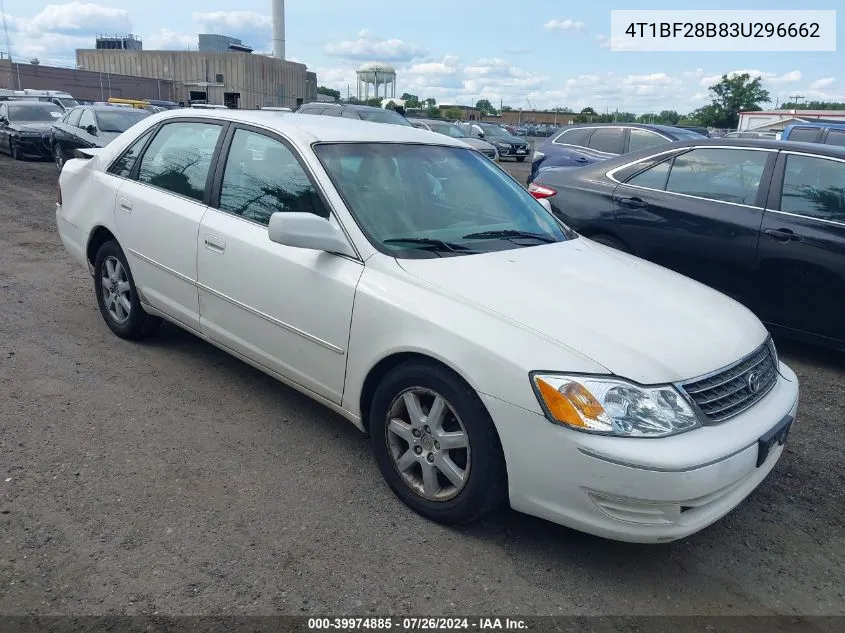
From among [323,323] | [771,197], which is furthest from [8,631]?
[771,197]

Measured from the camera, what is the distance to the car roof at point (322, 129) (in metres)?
3.89

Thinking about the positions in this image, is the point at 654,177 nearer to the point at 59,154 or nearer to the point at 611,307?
the point at 611,307

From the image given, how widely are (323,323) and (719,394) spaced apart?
1.75 metres

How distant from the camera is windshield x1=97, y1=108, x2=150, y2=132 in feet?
47.4

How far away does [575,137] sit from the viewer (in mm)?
12766

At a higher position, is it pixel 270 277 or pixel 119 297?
pixel 270 277

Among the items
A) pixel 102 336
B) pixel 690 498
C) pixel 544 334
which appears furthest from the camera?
pixel 102 336

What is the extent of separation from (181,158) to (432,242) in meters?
2.00

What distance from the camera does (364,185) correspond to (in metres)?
3.68

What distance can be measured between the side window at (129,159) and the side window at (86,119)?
1068 cm

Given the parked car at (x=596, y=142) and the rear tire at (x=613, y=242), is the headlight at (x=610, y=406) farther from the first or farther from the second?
the parked car at (x=596, y=142)

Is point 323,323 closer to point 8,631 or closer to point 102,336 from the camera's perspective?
point 8,631

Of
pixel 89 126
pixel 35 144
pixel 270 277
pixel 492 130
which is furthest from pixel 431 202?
pixel 492 130

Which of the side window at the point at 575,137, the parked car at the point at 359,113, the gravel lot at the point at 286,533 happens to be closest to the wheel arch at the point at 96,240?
the gravel lot at the point at 286,533
